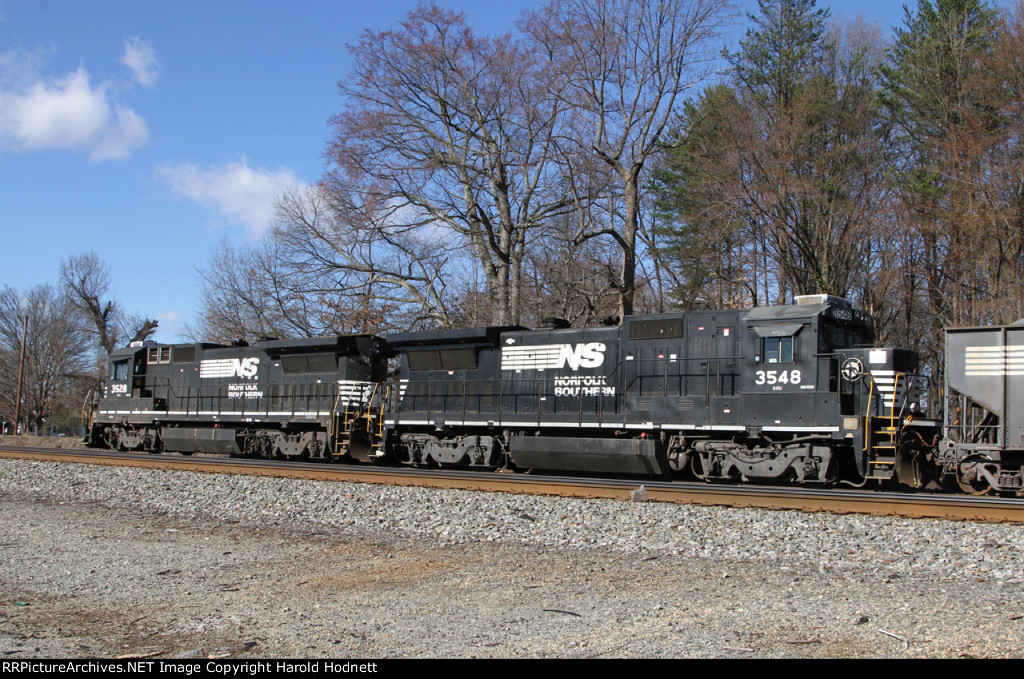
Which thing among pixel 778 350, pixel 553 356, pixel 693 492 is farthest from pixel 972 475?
pixel 553 356

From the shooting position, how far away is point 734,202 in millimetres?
24109

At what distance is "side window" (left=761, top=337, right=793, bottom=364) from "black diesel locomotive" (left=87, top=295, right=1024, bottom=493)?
2 cm

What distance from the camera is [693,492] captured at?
1196cm

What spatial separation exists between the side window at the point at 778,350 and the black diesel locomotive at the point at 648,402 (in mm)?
25

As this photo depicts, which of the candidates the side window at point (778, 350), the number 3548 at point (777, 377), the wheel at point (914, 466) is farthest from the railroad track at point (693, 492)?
the side window at point (778, 350)

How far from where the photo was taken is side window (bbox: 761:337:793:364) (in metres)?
14.2

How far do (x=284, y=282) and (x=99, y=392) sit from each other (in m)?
7.14

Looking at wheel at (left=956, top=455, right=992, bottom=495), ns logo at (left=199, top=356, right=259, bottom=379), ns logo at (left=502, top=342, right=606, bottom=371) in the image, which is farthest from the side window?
ns logo at (left=199, top=356, right=259, bottom=379)

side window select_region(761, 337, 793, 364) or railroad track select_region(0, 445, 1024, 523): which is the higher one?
side window select_region(761, 337, 793, 364)

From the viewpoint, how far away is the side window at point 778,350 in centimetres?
1422

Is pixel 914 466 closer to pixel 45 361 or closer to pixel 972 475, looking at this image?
pixel 972 475

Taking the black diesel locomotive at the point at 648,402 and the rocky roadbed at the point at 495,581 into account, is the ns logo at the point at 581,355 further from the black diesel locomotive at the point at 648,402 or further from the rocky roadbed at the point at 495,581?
the rocky roadbed at the point at 495,581

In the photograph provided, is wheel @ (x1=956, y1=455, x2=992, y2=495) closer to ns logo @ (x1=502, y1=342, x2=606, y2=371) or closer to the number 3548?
the number 3548

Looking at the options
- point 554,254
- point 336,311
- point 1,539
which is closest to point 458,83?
point 554,254
